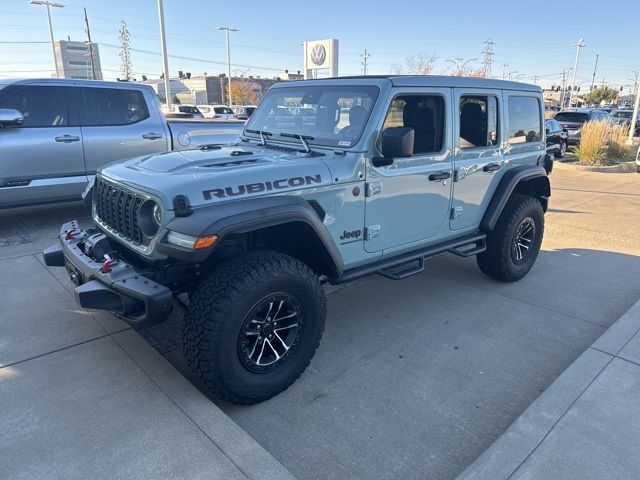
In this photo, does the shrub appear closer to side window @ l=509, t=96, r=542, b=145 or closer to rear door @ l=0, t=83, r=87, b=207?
side window @ l=509, t=96, r=542, b=145

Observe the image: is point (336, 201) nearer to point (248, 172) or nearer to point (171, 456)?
point (248, 172)

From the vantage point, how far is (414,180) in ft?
12.1

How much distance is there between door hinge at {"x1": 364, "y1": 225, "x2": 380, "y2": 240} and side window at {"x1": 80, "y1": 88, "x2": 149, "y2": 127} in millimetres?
4656

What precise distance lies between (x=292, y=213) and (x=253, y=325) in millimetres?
701

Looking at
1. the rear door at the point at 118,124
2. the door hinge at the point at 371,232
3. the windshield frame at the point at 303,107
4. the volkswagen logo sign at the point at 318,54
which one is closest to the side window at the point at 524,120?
the windshield frame at the point at 303,107

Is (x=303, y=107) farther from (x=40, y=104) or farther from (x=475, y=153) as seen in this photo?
(x=40, y=104)

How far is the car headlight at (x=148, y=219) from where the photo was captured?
A: 2826mm

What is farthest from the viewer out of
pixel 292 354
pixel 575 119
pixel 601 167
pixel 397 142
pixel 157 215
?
pixel 575 119

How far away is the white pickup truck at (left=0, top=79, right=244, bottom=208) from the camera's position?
576 centimetres

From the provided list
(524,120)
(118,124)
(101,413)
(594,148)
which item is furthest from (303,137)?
(594,148)

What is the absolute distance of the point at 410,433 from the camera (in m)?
2.71

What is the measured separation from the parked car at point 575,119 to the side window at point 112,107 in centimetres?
1534

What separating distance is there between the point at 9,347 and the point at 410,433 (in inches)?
107

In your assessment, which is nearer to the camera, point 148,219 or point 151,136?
point 148,219
